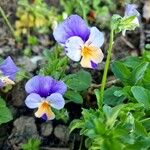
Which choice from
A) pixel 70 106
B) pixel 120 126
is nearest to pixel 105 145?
pixel 120 126

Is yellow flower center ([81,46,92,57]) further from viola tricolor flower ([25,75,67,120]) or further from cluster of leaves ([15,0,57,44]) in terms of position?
cluster of leaves ([15,0,57,44])

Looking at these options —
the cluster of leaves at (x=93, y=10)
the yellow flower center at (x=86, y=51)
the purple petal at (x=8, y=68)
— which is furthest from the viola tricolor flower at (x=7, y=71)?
the cluster of leaves at (x=93, y=10)

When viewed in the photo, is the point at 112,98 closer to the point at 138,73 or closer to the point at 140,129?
the point at 138,73

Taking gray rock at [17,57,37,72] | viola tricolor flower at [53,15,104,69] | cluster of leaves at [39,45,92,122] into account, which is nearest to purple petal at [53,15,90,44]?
viola tricolor flower at [53,15,104,69]

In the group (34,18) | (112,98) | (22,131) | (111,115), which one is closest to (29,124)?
(22,131)

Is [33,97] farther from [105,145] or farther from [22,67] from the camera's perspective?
[22,67]

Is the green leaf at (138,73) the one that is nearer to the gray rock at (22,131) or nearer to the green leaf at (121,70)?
the green leaf at (121,70)
